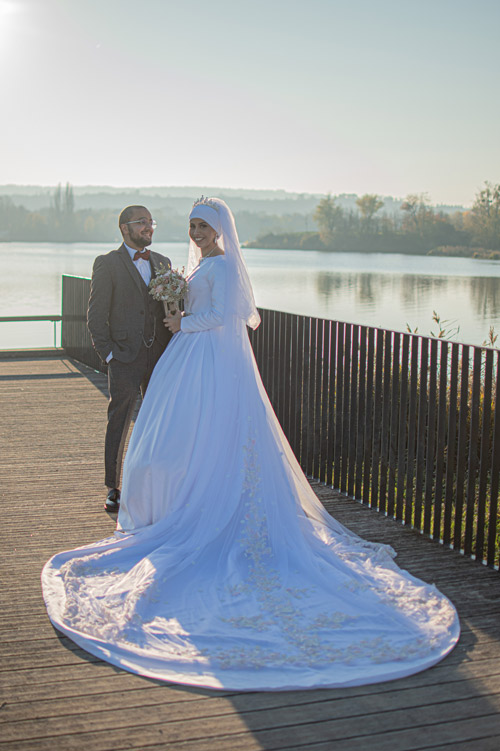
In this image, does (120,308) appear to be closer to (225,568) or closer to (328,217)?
(225,568)

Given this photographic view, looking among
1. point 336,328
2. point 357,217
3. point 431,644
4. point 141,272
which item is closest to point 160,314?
point 141,272

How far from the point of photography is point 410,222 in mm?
66250

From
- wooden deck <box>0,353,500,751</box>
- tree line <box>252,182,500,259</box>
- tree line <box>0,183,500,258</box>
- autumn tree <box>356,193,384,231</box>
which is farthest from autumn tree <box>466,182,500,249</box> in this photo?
wooden deck <box>0,353,500,751</box>

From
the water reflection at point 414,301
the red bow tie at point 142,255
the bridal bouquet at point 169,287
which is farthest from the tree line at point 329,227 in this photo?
Result: the bridal bouquet at point 169,287

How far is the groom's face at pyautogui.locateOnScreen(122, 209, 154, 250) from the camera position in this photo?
4.66 metres

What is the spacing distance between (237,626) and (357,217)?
77.3 m

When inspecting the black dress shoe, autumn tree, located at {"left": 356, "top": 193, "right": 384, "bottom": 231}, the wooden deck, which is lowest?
the wooden deck

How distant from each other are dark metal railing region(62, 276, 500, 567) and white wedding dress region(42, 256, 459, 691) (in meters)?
0.63

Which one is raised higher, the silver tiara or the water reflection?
the silver tiara

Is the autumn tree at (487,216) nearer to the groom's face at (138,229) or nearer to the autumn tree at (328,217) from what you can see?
the autumn tree at (328,217)

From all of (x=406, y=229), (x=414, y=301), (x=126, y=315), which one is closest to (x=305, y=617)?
(x=126, y=315)

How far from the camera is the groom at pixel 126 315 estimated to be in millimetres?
4664

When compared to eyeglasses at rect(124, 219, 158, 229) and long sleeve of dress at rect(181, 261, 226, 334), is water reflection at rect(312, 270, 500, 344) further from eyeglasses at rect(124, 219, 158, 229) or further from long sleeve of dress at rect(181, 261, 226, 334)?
long sleeve of dress at rect(181, 261, 226, 334)

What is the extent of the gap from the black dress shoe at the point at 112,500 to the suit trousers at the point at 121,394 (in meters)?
0.06
